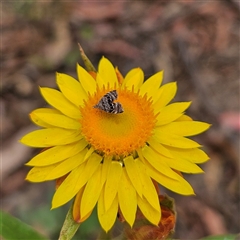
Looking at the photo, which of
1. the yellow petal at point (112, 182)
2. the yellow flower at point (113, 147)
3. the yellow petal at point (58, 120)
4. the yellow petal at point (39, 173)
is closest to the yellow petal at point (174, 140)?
the yellow flower at point (113, 147)

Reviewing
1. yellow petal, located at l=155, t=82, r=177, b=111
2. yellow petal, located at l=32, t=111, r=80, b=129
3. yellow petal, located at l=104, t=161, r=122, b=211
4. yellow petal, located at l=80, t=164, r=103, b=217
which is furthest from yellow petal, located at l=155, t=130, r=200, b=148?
yellow petal, located at l=32, t=111, r=80, b=129

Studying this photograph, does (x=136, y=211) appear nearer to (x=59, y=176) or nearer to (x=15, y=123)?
(x=59, y=176)

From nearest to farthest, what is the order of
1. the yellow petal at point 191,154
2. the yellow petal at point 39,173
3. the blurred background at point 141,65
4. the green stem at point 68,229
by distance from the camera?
the green stem at point 68,229 < the yellow petal at point 39,173 < the yellow petal at point 191,154 < the blurred background at point 141,65

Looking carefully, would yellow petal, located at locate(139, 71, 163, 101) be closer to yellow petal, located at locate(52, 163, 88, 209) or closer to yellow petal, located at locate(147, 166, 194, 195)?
yellow petal, located at locate(147, 166, 194, 195)

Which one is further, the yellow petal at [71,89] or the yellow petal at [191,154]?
the yellow petal at [71,89]

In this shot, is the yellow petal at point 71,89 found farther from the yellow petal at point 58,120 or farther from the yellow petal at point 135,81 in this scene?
the yellow petal at point 135,81

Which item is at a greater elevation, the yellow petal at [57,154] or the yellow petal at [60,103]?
the yellow petal at [60,103]
